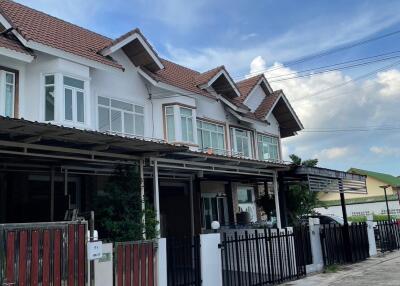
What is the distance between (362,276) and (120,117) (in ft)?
31.9

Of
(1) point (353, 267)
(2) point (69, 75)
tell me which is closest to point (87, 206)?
(2) point (69, 75)

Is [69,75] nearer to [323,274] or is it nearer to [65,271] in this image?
[65,271]

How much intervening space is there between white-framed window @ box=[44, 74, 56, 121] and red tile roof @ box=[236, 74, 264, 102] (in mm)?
10788

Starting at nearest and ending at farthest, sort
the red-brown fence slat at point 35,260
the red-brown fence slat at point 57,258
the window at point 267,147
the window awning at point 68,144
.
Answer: the red-brown fence slat at point 35,260 → the red-brown fence slat at point 57,258 → the window awning at point 68,144 → the window at point 267,147

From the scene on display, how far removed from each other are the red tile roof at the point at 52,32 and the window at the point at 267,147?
10.0m

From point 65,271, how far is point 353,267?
37.2 ft

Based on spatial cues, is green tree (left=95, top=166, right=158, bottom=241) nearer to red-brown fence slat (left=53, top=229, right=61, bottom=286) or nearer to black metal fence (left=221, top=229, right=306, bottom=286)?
black metal fence (left=221, top=229, right=306, bottom=286)

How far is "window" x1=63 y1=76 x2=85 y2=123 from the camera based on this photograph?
45.9 ft

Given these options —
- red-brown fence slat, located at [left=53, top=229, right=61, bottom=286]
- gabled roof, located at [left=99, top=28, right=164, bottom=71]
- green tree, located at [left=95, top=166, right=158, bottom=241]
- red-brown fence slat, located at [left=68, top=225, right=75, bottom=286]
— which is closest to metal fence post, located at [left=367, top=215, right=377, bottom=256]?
gabled roof, located at [left=99, top=28, right=164, bottom=71]

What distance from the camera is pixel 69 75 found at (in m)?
14.2

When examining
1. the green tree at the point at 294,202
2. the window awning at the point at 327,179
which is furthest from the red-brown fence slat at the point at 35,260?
the green tree at the point at 294,202

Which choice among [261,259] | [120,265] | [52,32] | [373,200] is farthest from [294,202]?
[373,200]

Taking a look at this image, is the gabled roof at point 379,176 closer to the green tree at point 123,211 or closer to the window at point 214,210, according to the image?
the window at point 214,210

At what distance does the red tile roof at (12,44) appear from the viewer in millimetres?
12731
